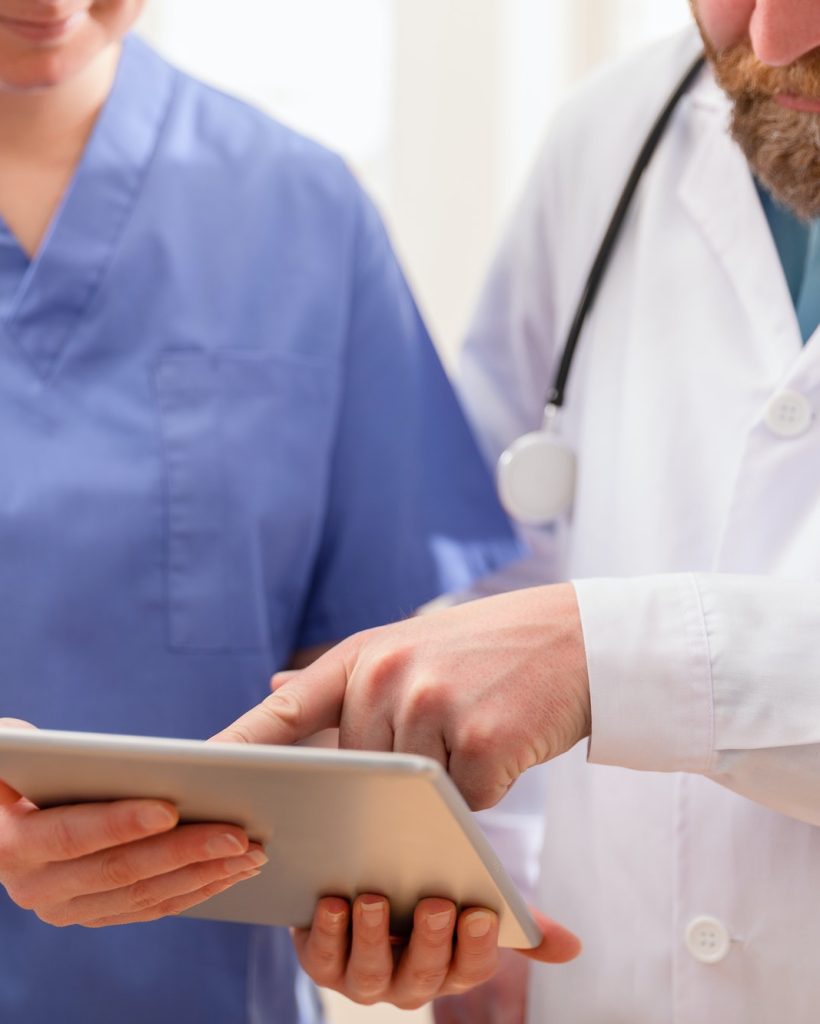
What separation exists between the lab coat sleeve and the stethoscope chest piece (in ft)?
0.85

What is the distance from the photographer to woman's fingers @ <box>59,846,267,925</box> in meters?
0.57

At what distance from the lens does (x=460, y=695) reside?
0.60 metres

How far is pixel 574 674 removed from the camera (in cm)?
63

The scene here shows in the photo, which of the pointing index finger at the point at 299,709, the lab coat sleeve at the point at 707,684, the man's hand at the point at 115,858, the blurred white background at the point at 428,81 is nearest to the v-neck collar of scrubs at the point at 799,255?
the lab coat sleeve at the point at 707,684

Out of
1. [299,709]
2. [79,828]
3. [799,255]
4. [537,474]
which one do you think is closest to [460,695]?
[299,709]

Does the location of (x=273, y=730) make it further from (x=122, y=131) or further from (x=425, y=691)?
(x=122, y=131)

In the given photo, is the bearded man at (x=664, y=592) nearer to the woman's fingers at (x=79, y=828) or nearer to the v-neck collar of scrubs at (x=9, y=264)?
the woman's fingers at (x=79, y=828)

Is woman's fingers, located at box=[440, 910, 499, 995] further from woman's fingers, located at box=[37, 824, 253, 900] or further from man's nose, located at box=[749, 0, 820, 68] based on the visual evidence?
man's nose, located at box=[749, 0, 820, 68]

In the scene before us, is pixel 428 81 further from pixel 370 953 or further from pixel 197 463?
pixel 370 953

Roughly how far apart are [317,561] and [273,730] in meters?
0.39

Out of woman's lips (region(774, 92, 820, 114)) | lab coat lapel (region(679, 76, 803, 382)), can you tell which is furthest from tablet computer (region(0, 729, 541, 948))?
woman's lips (region(774, 92, 820, 114))

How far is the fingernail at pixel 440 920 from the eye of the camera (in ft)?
2.03

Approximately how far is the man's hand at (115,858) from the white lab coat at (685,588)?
0.20 meters

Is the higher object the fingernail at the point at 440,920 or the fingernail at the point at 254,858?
the fingernail at the point at 254,858
